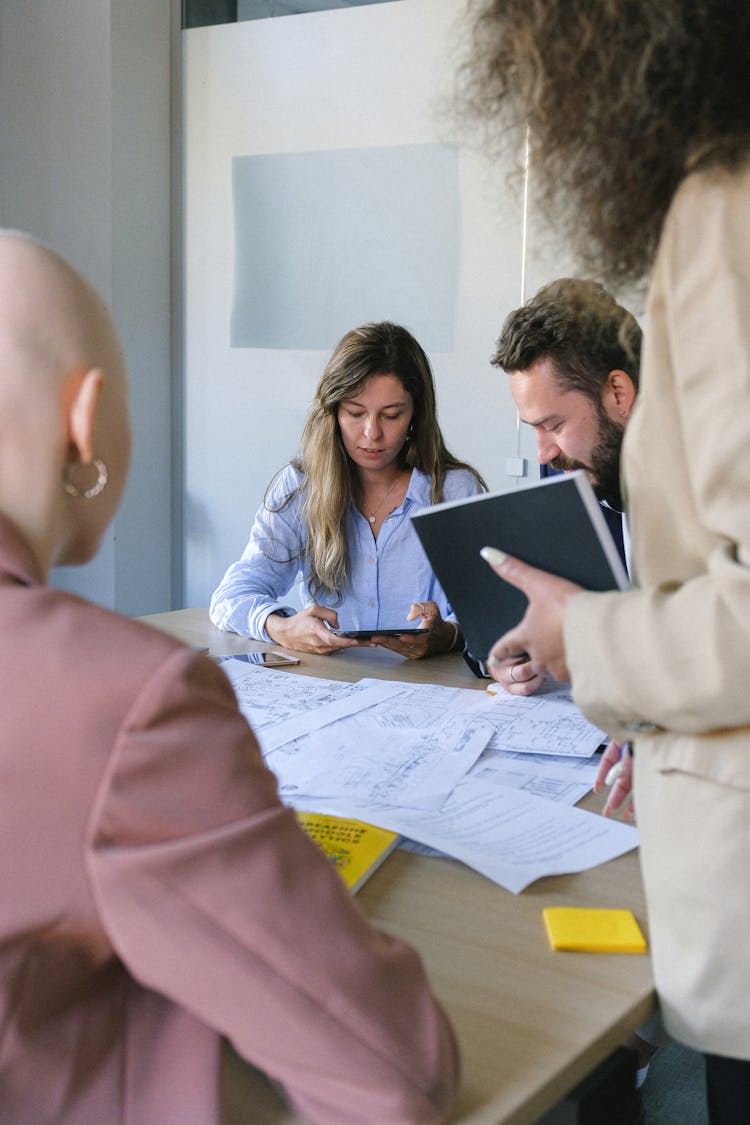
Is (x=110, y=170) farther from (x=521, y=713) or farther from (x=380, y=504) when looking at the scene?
(x=521, y=713)

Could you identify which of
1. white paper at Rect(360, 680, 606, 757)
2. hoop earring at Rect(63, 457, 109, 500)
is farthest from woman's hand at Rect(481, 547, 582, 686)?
white paper at Rect(360, 680, 606, 757)

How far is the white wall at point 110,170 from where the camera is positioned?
13.1ft

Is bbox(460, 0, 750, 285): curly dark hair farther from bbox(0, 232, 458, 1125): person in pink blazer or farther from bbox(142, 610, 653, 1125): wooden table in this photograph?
bbox(142, 610, 653, 1125): wooden table

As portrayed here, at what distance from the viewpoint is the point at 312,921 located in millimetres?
695

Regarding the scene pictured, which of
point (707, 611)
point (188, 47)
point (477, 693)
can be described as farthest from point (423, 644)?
point (188, 47)

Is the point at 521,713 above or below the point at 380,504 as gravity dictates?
below

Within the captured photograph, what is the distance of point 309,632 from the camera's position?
229cm

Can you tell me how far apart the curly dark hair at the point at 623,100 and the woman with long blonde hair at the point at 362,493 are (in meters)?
1.79

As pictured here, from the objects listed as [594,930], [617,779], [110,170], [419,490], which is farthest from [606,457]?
[110,170]

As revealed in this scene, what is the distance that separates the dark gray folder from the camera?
1.24m

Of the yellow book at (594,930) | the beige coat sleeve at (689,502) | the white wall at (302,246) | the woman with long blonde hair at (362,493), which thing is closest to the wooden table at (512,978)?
the yellow book at (594,930)

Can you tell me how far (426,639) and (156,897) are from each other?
1.62m

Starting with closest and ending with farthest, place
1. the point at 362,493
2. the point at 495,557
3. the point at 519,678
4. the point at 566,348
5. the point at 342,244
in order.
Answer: the point at 495,557 < the point at 519,678 < the point at 566,348 < the point at 362,493 < the point at 342,244

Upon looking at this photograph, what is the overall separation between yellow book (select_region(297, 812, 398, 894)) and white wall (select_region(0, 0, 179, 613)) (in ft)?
9.92
